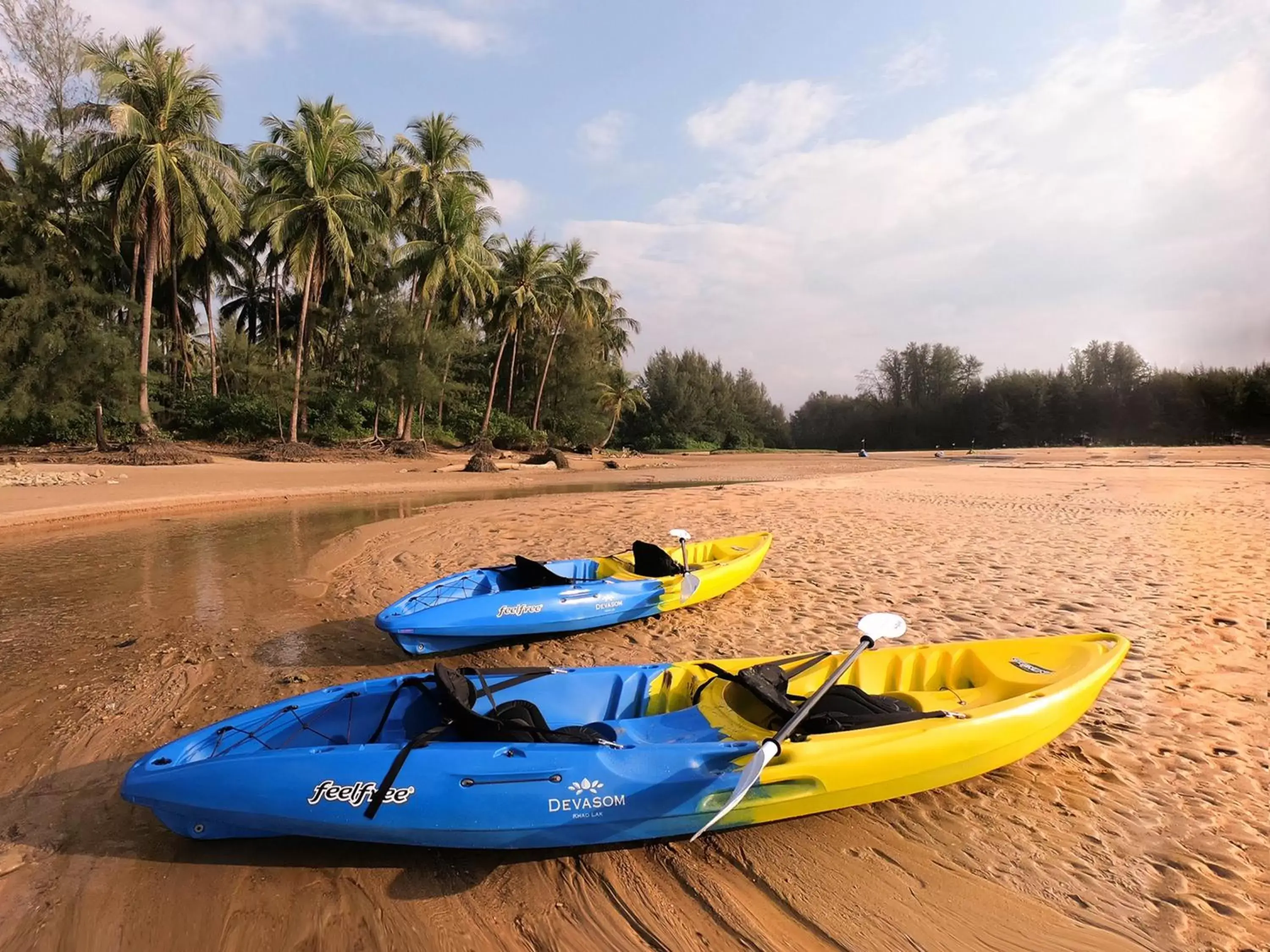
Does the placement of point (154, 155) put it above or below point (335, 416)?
above

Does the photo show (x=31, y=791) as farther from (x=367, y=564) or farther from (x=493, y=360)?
(x=493, y=360)

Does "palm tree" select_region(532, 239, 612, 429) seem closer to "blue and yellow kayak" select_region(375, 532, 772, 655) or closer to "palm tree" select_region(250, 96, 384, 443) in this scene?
"palm tree" select_region(250, 96, 384, 443)

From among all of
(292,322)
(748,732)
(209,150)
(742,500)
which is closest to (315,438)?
(292,322)

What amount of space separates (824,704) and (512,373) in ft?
111

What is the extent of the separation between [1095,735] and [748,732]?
91.5 inches

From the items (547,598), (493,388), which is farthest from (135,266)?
(547,598)

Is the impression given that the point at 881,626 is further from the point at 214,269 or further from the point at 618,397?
the point at 618,397

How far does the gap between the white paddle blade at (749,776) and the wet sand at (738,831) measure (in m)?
0.33

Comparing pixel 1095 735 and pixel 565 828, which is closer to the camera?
pixel 565 828

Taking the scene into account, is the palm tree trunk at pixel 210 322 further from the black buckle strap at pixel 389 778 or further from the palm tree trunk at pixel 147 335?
the black buckle strap at pixel 389 778

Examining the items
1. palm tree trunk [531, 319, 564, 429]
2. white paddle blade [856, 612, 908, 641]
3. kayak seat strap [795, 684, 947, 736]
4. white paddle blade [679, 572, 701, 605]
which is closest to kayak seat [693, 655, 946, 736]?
kayak seat strap [795, 684, 947, 736]

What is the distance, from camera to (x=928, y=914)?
9.09 feet

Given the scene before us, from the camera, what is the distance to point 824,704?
3.67 metres

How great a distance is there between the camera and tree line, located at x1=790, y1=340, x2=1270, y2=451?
41656 millimetres
